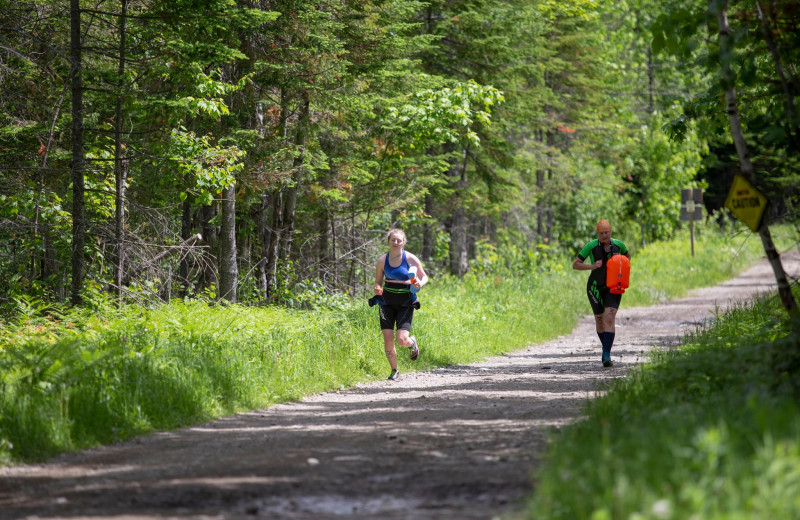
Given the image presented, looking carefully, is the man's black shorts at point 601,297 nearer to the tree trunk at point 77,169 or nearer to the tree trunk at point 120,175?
the tree trunk at point 120,175

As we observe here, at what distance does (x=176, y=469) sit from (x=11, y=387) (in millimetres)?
2336

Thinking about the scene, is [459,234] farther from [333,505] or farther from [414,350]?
[333,505]

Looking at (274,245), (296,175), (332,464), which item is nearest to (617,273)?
(296,175)

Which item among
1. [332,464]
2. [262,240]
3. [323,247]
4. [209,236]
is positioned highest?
[209,236]

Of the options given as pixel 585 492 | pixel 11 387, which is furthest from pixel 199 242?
pixel 585 492

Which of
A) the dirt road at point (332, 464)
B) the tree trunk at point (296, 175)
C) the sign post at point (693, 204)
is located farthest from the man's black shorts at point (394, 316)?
the sign post at point (693, 204)

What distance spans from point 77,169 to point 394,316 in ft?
17.9

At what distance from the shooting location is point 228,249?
15.9 m

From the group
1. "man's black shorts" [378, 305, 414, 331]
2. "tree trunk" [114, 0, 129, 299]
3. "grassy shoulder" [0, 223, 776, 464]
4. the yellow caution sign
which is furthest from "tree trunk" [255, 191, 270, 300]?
the yellow caution sign

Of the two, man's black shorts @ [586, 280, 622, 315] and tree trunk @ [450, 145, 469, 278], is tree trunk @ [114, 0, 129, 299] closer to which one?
man's black shorts @ [586, 280, 622, 315]

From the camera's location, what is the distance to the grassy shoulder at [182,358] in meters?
8.27

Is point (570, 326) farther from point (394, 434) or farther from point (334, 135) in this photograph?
point (394, 434)

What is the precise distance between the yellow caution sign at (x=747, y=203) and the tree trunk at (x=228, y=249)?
9269mm

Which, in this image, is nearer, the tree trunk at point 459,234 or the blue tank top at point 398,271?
the blue tank top at point 398,271
